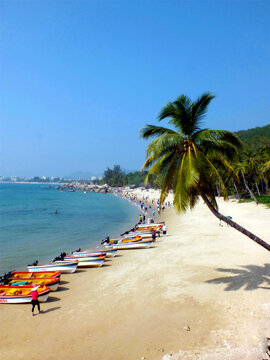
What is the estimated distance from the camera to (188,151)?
9680 mm

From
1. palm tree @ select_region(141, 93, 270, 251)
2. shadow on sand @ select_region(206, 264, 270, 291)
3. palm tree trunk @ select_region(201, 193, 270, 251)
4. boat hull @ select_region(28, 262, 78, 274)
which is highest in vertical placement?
palm tree @ select_region(141, 93, 270, 251)

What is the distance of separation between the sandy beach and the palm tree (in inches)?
124

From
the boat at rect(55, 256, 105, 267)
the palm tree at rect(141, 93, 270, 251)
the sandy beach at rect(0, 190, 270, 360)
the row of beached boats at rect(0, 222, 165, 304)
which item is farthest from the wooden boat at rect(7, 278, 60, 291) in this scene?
the palm tree at rect(141, 93, 270, 251)

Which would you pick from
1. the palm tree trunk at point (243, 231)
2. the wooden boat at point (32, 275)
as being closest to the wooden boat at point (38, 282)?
the wooden boat at point (32, 275)

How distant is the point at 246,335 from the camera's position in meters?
7.71

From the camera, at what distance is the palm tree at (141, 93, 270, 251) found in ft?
31.2

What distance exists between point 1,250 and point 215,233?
20.2 m

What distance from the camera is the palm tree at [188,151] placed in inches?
375

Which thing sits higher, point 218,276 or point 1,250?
point 218,276

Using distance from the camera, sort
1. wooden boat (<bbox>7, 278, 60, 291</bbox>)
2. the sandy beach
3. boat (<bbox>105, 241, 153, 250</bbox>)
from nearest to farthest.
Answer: the sandy beach, wooden boat (<bbox>7, 278, 60, 291</bbox>), boat (<bbox>105, 241, 153, 250</bbox>)

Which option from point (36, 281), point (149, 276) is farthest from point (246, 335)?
point (36, 281)

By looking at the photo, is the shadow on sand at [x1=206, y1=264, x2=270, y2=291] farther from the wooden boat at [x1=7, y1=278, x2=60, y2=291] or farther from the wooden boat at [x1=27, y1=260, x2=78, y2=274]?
the wooden boat at [x1=27, y1=260, x2=78, y2=274]

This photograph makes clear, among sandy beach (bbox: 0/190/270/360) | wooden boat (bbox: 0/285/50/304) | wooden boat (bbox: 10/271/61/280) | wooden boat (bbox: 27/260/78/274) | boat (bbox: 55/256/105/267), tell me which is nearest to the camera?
sandy beach (bbox: 0/190/270/360)

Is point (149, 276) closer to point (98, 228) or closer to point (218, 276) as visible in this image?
point (218, 276)
